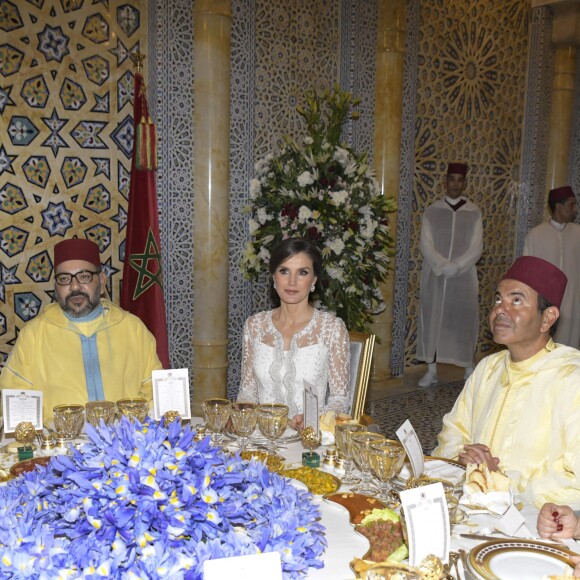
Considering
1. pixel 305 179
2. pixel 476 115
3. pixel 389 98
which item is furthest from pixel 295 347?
pixel 476 115

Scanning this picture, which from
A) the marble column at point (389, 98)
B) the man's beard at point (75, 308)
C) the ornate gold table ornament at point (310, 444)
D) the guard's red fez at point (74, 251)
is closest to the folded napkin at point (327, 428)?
the ornate gold table ornament at point (310, 444)

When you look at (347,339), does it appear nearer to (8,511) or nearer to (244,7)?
(8,511)

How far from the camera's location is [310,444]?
91.4 inches

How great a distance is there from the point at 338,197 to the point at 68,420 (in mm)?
3021

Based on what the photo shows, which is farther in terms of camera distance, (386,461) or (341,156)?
(341,156)

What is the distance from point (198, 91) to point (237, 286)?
5.32 ft

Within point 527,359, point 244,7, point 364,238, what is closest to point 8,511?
point 527,359

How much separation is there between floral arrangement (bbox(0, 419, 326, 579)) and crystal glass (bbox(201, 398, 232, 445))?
2.77ft

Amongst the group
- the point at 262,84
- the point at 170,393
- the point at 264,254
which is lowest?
the point at 170,393

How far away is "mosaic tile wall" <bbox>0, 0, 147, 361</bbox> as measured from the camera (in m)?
4.44

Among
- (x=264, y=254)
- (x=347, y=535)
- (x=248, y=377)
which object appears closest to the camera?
(x=347, y=535)

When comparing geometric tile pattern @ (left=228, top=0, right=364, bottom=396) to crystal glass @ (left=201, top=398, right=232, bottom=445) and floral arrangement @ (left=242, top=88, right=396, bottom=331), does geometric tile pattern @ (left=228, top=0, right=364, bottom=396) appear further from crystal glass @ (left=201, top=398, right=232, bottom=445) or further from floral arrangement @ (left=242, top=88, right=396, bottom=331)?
crystal glass @ (left=201, top=398, right=232, bottom=445)

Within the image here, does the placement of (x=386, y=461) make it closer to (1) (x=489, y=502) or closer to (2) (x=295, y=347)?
(1) (x=489, y=502)

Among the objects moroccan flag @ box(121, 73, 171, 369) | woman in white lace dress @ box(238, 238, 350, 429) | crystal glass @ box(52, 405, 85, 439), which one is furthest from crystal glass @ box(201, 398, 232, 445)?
moroccan flag @ box(121, 73, 171, 369)
